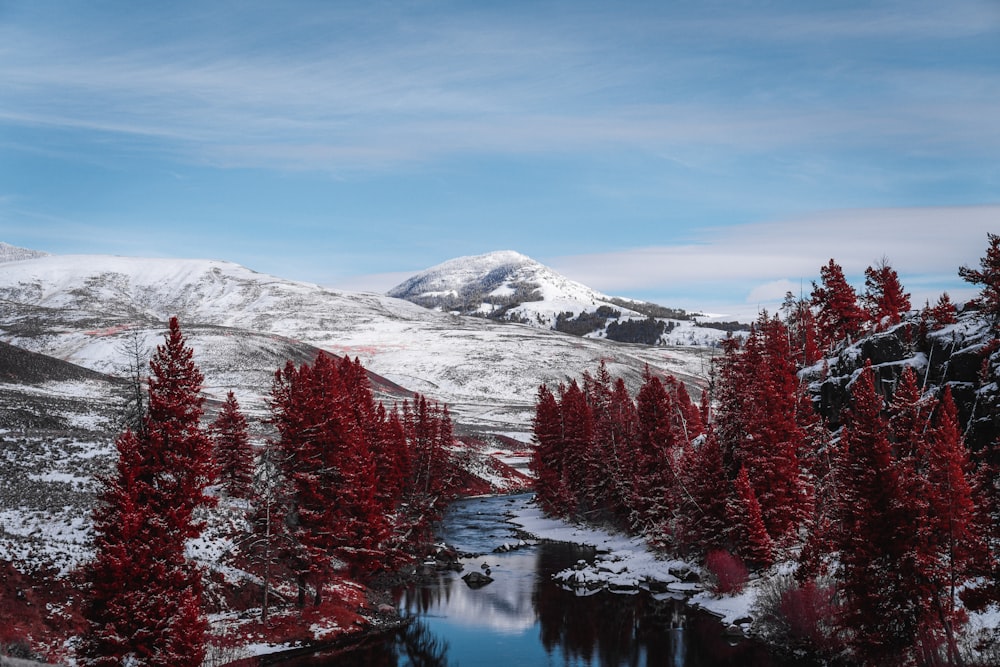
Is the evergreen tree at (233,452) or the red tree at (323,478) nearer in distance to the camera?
the red tree at (323,478)

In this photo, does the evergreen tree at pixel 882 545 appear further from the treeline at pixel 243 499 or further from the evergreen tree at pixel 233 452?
the evergreen tree at pixel 233 452

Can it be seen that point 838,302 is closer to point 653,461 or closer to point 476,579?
point 653,461

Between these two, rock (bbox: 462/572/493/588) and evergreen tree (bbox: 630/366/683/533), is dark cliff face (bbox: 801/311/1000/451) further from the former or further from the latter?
rock (bbox: 462/572/493/588)

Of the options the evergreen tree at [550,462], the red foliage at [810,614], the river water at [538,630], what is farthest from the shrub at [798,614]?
the evergreen tree at [550,462]

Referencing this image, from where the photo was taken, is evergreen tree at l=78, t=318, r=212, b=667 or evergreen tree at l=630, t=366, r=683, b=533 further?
evergreen tree at l=630, t=366, r=683, b=533

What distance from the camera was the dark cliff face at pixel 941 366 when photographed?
42938 mm

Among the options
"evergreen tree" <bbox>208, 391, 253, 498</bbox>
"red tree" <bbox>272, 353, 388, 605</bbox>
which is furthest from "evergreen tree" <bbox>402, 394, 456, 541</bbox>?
"red tree" <bbox>272, 353, 388, 605</bbox>

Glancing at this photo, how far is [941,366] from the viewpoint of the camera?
156 ft

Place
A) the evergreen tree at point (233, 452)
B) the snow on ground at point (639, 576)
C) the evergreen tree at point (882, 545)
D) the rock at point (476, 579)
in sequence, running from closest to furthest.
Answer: the evergreen tree at point (882, 545) → the snow on ground at point (639, 576) → the rock at point (476, 579) → the evergreen tree at point (233, 452)

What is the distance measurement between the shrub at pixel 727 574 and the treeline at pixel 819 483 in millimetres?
153

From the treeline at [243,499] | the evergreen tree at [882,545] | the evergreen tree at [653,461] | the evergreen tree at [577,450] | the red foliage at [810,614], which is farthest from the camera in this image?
the evergreen tree at [577,450]

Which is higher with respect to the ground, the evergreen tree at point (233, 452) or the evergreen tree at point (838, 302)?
the evergreen tree at point (838, 302)

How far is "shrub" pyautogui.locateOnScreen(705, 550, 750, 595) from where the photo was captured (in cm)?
5055

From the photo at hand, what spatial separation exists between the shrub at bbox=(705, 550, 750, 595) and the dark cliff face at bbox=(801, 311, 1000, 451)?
493 inches
